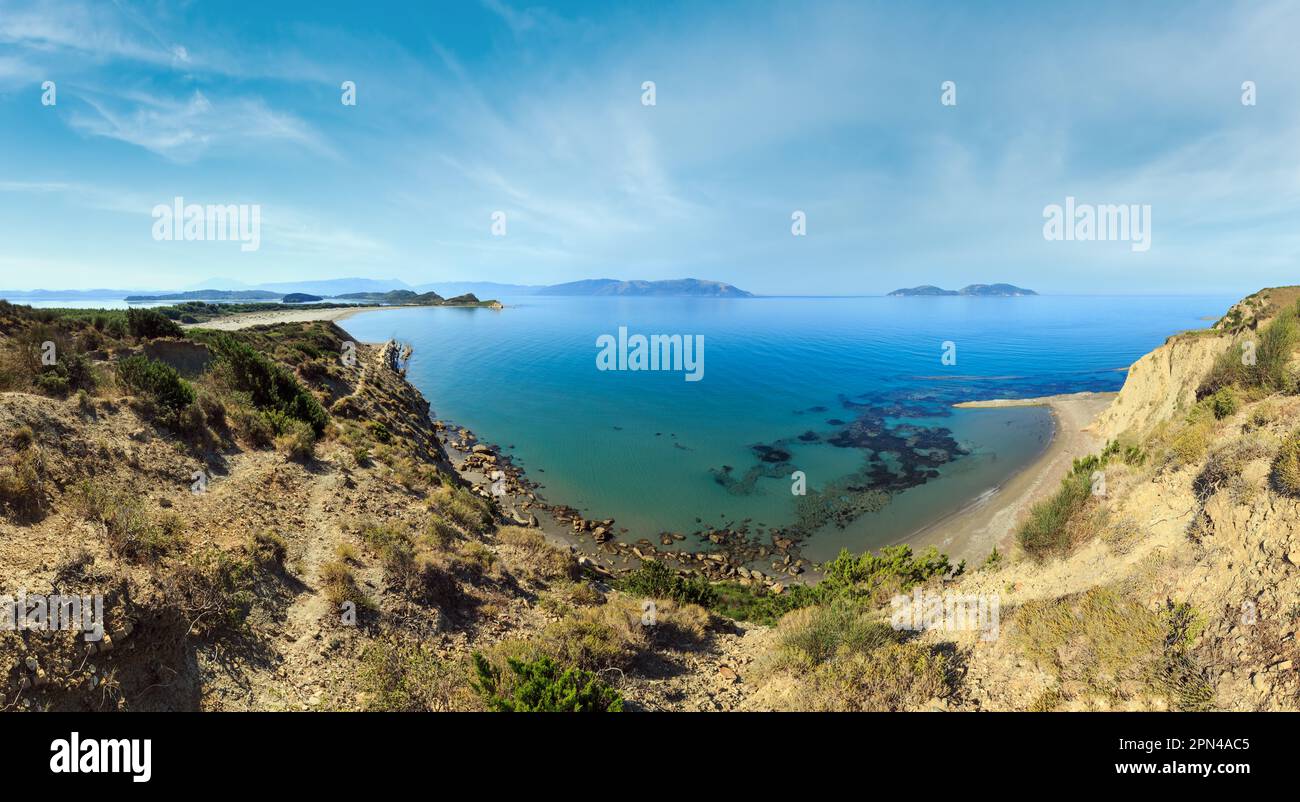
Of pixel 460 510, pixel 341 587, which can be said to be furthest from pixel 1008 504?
pixel 341 587

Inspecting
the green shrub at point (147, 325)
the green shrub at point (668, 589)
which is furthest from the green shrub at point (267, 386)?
the green shrub at point (668, 589)

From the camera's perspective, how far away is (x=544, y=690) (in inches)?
255

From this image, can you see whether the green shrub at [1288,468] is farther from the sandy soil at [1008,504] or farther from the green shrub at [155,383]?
the green shrub at [155,383]

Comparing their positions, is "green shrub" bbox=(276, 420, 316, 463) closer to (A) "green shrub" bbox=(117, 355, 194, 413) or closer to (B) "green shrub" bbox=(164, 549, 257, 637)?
(A) "green shrub" bbox=(117, 355, 194, 413)

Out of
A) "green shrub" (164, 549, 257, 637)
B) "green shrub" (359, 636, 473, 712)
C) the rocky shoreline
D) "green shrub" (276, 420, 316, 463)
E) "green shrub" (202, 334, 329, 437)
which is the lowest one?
the rocky shoreline

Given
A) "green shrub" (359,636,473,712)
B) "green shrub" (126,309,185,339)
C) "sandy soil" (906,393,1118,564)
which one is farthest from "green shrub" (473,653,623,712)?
"green shrub" (126,309,185,339)

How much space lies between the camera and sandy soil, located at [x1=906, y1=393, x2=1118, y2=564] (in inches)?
891

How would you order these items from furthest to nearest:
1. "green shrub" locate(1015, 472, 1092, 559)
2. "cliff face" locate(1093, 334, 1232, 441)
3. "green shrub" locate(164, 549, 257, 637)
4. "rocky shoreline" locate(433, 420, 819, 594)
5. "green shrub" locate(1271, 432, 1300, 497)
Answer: "cliff face" locate(1093, 334, 1232, 441)
"rocky shoreline" locate(433, 420, 819, 594)
"green shrub" locate(1015, 472, 1092, 559)
"green shrub" locate(164, 549, 257, 637)
"green shrub" locate(1271, 432, 1300, 497)

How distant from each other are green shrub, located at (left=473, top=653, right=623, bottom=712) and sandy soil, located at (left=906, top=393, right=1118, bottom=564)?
2136cm

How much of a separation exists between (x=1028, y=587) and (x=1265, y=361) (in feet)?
36.5

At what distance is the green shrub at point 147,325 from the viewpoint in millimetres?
18328

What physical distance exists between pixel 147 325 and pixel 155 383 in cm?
929

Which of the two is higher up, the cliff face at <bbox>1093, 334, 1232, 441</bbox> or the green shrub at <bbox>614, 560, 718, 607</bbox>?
the cliff face at <bbox>1093, 334, 1232, 441</bbox>

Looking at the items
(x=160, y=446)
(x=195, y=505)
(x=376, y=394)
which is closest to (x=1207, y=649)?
(x=195, y=505)
